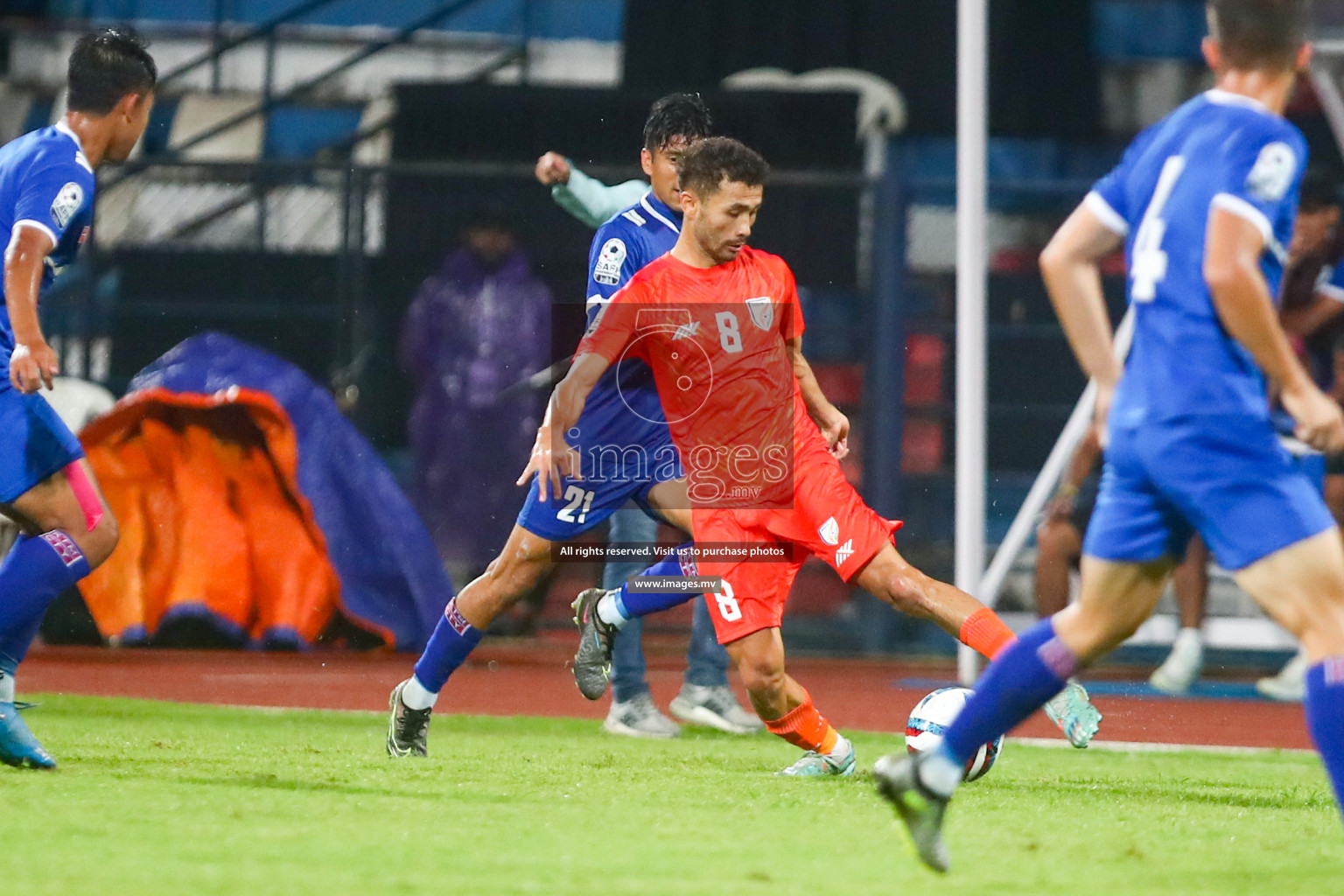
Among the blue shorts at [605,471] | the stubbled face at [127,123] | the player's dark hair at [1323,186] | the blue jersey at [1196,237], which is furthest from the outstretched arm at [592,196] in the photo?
the player's dark hair at [1323,186]

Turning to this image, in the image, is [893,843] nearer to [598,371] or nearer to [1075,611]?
[1075,611]

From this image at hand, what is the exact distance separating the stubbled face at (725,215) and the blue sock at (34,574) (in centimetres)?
222

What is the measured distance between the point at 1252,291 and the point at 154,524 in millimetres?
7877

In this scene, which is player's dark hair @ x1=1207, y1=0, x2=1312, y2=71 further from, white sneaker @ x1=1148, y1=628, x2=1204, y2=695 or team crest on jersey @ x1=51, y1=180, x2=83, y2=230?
white sneaker @ x1=1148, y1=628, x2=1204, y2=695

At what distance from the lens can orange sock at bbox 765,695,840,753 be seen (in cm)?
558

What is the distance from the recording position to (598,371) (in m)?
5.77

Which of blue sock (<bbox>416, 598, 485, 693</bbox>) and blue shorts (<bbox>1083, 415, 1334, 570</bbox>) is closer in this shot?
blue shorts (<bbox>1083, 415, 1334, 570</bbox>)

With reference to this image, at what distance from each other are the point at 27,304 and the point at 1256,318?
11.2ft

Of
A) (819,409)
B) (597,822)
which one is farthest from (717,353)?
(597,822)

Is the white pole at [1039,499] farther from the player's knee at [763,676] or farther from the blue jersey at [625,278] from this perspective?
the player's knee at [763,676]

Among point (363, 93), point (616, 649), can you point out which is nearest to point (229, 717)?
point (616, 649)

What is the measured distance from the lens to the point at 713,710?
7.46 m

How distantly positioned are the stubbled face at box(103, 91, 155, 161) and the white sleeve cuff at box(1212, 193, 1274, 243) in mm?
3445

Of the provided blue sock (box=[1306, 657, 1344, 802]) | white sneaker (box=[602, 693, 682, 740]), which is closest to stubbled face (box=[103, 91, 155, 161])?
white sneaker (box=[602, 693, 682, 740])
